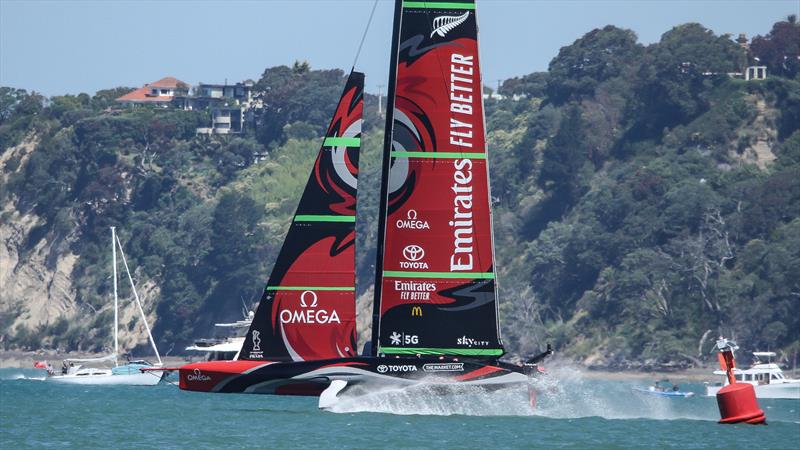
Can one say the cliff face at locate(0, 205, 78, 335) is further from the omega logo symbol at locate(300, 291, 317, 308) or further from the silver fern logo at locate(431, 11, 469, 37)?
the silver fern logo at locate(431, 11, 469, 37)

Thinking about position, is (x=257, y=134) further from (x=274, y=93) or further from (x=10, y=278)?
(x=10, y=278)

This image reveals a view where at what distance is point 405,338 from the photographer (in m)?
33.8

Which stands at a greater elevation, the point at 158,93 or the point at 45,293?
the point at 158,93

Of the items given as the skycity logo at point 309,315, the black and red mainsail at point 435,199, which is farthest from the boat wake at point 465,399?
the skycity logo at point 309,315

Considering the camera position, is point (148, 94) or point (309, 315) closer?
point (309, 315)

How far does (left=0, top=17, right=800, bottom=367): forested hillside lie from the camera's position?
330 feet

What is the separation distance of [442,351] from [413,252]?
2.10 meters

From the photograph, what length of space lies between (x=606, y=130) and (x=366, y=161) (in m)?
20.5

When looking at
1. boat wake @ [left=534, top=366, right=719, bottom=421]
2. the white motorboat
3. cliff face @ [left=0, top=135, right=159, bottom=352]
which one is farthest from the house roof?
boat wake @ [left=534, top=366, right=719, bottom=421]

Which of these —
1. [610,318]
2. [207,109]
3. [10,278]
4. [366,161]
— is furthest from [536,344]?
[207,109]

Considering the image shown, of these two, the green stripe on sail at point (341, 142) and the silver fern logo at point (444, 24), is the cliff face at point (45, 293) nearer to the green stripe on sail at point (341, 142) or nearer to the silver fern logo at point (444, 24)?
the green stripe on sail at point (341, 142)

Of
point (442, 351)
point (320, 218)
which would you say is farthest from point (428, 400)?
point (320, 218)

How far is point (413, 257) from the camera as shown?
3372cm

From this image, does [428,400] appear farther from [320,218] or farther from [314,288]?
[320,218]
